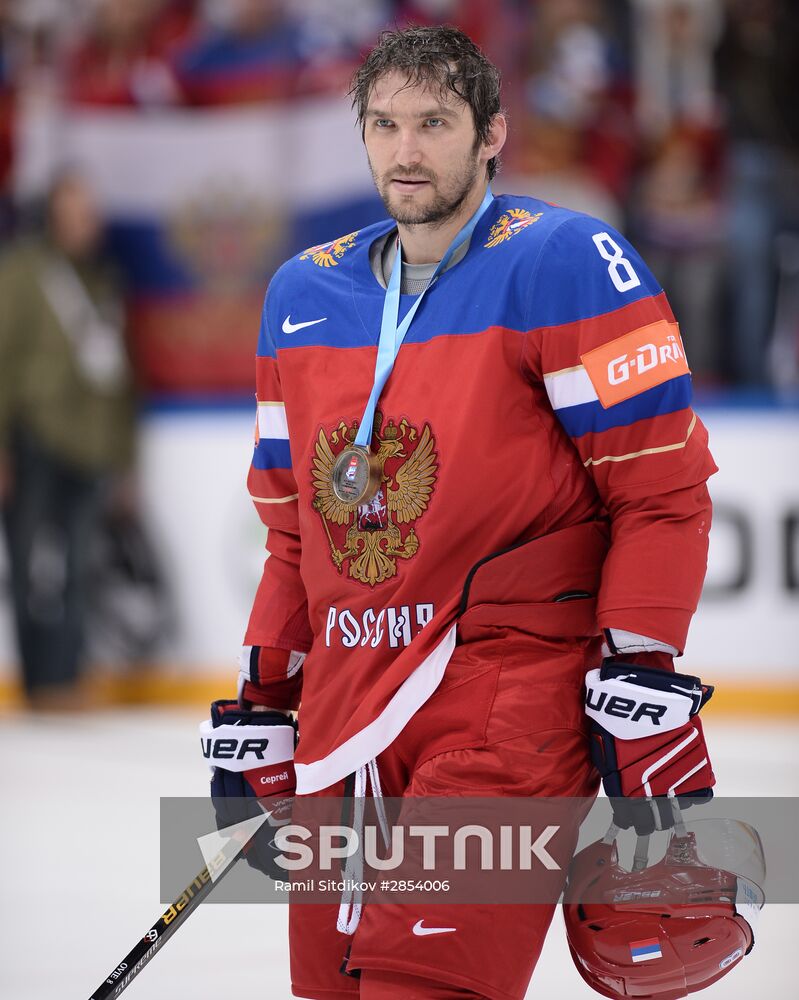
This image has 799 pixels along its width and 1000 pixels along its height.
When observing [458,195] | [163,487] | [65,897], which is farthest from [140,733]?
[458,195]

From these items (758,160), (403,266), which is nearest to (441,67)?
(403,266)

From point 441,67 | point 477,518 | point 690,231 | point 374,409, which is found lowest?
point 690,231

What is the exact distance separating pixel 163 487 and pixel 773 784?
2.84 metres

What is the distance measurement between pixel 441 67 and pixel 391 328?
1.00 feet

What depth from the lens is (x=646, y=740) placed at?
1705mm

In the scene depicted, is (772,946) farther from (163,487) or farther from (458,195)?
(163,487)

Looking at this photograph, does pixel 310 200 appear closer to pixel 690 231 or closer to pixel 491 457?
pixel 690 231

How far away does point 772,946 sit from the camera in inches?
123

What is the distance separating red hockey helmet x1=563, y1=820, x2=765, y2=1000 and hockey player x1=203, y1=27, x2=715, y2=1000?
2.1 inches

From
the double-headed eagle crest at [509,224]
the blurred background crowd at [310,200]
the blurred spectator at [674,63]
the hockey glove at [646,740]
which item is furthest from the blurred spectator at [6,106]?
the hockey glove at [646,740]

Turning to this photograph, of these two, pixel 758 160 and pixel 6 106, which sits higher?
pixel 6 106

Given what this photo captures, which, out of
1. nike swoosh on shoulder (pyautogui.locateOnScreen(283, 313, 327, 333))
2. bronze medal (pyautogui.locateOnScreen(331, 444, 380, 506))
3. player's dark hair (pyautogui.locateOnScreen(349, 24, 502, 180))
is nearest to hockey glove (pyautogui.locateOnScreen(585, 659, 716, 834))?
bronze medal (pyautogui.locateOnScreen(331, 444, 380, 506))

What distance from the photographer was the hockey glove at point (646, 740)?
169 centimetres

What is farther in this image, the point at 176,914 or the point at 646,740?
the point at 176,914
